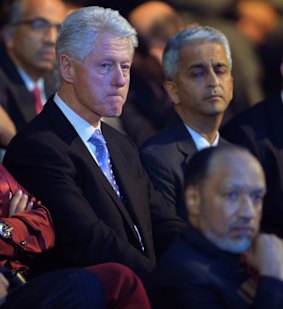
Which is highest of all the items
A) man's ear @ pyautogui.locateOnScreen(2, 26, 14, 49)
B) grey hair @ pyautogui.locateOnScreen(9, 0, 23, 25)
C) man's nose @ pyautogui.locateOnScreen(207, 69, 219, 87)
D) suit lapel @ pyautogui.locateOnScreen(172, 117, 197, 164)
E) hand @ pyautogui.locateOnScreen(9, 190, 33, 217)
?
hand @ pyautogui.locateOnScreen(9, 190, 33, 217)

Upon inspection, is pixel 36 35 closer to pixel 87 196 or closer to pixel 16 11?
→ pixel 16 11

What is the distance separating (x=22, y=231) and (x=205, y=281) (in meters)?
0.90

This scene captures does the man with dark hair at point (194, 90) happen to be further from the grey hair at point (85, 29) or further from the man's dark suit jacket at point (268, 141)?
the grey hair at point (85, 29)

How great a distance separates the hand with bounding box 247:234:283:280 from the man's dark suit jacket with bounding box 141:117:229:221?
1372 mm

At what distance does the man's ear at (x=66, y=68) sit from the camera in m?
5.55

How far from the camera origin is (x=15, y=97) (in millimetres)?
7016

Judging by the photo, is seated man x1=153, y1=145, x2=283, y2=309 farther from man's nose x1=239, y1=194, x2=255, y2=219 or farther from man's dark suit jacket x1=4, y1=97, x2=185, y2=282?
man's dark suit jacket x1=4, y1=97, x2=185, y2=282

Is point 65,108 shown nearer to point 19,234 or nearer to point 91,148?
point 91,148

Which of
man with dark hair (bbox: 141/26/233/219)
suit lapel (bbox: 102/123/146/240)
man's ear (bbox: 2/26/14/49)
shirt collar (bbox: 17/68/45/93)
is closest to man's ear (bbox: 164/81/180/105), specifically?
man with dark hair (bbox: 141/26/233/219)

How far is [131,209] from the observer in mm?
5391

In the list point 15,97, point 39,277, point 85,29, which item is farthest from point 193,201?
point 15,97

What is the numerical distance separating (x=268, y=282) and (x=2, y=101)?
10.1 ft

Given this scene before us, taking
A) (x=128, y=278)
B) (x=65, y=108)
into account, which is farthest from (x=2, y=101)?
(x=128, y=278)

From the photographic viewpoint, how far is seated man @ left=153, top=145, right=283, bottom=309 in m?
4.27
